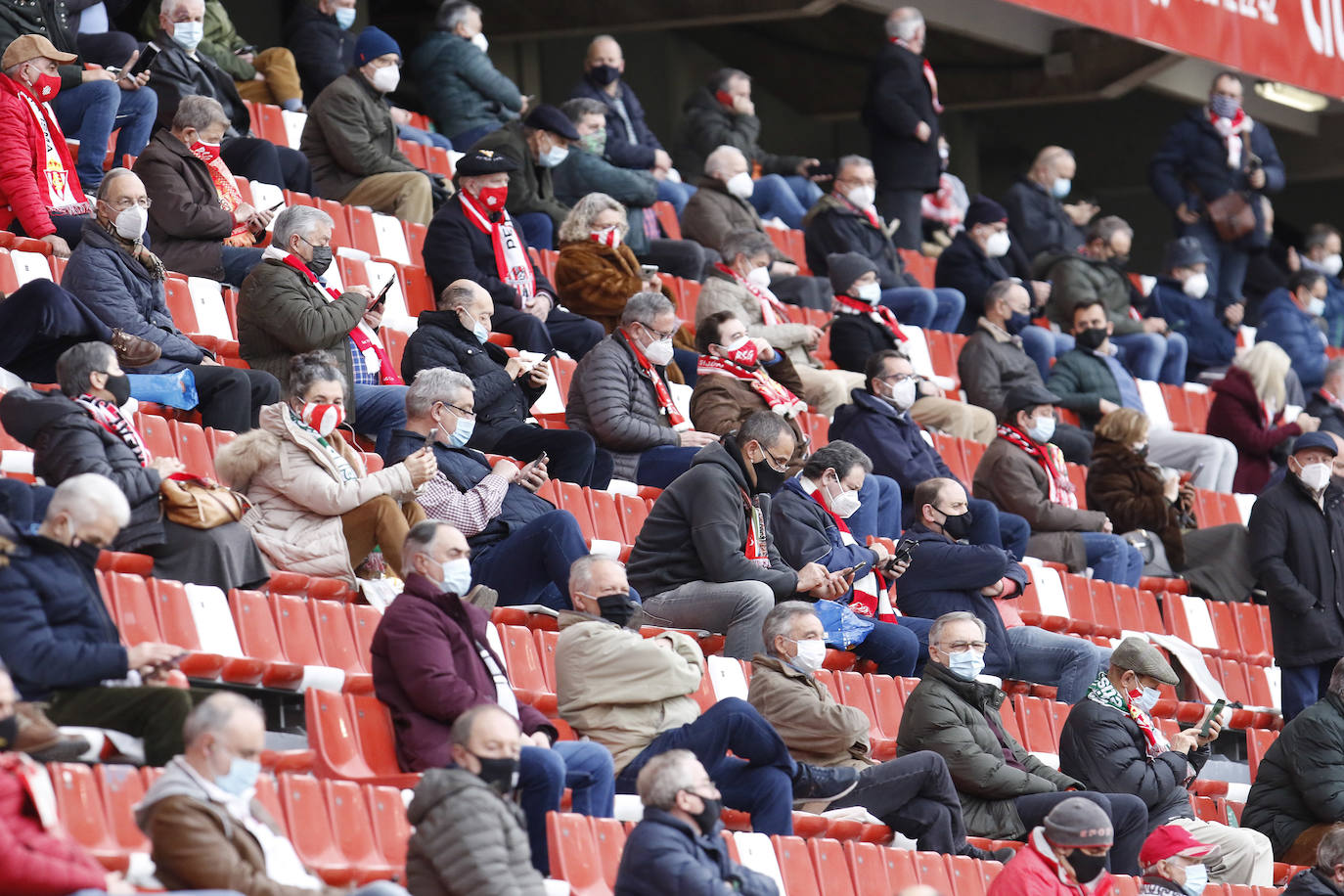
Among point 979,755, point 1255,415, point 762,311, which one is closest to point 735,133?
point 762,311

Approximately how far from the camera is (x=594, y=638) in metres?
6.82

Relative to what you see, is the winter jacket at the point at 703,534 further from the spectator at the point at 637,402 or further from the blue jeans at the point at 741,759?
the blue jeans at the point at 741,759

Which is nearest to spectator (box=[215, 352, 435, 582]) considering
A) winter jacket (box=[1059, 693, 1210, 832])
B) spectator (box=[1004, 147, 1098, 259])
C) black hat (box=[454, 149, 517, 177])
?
winter jacket (box=[1059, 693, 1210, 832])

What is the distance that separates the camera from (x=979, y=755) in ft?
24.7

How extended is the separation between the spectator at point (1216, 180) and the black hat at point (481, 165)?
647 centimetres

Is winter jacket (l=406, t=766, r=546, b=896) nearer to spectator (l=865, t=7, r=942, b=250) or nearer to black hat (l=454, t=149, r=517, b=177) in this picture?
black hat (l=454, t=149, r=517, b=177)

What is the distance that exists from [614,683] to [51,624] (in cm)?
174

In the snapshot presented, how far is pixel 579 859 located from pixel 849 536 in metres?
2.68

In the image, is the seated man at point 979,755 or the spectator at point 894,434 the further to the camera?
the spectator at point 894,434

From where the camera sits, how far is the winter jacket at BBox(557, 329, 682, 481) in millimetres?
9000

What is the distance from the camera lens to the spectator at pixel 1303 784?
324 inches

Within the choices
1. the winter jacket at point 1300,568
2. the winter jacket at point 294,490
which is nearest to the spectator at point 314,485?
the winter jacket at point 294,490

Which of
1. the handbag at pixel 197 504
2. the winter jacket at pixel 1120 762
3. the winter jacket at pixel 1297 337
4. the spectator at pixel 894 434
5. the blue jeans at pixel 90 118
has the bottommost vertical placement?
the winter jacket at pixel 1297 337

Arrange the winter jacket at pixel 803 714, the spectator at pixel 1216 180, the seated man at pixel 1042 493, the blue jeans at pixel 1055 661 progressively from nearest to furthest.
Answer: the winter jacket at pixel 803 714
the blue jeans at pixel 1055 661
the seated man at pixel 1042 493
the spectator at pixel 1216 180
